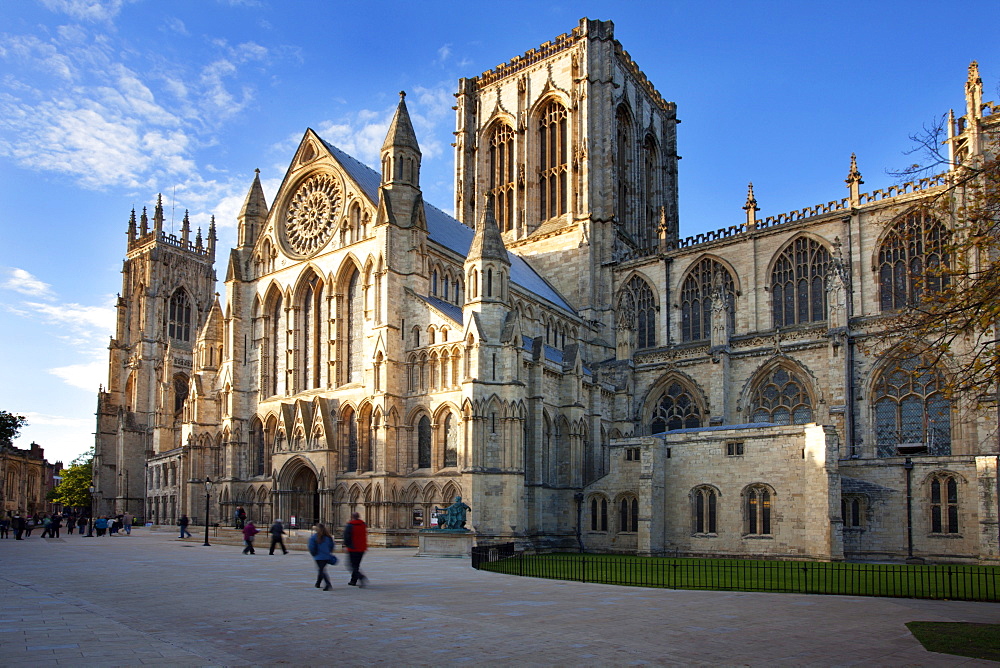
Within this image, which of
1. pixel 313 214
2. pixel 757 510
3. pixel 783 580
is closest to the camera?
pixel 783 580

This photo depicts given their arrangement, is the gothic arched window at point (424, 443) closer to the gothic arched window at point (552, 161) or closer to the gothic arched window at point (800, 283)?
the gothic arched window at point (800, 283)

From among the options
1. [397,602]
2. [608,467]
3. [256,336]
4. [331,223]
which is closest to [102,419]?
[256,336]

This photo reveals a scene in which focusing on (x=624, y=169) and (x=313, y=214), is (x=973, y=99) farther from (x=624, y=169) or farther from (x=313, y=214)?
(x=313, y=214)

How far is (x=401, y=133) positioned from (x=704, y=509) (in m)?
23.1

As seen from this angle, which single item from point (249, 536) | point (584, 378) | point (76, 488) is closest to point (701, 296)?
point (584, 378)

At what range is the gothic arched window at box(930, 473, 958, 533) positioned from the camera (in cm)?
3512

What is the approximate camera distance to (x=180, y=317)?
3401 inches

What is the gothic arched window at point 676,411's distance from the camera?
155 ft

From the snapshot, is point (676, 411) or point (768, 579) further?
point (676, 411)

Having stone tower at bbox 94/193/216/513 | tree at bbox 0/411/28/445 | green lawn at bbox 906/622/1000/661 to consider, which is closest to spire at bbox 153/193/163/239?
stone tower at bbox 94/193/216/513

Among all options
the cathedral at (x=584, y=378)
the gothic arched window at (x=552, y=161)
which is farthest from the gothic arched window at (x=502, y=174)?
the cathedral at (x=584, y=378)

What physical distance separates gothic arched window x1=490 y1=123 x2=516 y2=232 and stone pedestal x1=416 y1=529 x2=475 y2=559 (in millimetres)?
33564

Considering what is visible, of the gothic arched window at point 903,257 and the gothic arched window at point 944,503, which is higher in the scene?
the gothic arched window at point 903,257

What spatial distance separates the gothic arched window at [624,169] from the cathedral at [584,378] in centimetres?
260
